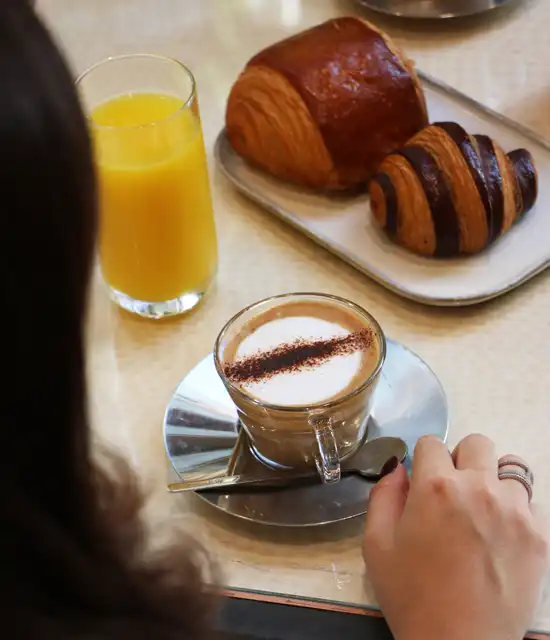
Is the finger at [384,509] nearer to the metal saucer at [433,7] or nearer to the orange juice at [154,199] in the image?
the orange juice at [154,199]

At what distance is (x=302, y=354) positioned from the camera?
2.33ft

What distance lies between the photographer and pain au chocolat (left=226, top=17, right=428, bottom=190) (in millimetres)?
964

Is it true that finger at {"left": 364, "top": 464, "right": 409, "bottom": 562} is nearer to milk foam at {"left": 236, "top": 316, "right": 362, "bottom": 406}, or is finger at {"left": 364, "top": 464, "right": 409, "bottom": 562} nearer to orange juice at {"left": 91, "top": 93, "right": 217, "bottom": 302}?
milk foam at {"left": 236, "top": 316, "right": 362, "bottom": 406}

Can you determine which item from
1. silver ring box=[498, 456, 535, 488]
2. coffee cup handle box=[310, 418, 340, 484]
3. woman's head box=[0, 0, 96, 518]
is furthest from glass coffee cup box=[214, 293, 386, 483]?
woman's head box=[0, 0, 96, 518]

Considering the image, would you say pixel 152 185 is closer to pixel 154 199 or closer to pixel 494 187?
pixel 154 199

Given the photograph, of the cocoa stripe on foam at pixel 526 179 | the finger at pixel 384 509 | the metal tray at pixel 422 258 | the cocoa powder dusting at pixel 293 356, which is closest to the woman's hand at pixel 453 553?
the finger at pixel 384 509

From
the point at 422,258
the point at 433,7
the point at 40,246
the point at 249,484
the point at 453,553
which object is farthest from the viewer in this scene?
the point at 433,7

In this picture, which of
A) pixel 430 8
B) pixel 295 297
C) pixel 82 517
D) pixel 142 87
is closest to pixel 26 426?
pixel 82 517

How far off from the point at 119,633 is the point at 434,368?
1.68ft

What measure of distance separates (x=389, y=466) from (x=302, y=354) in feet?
0.40

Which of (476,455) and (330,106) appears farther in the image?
Result: (330,106)

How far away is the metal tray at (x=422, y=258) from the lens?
86 cm

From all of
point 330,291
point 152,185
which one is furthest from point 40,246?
point 330,291

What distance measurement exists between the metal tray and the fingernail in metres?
0.23
